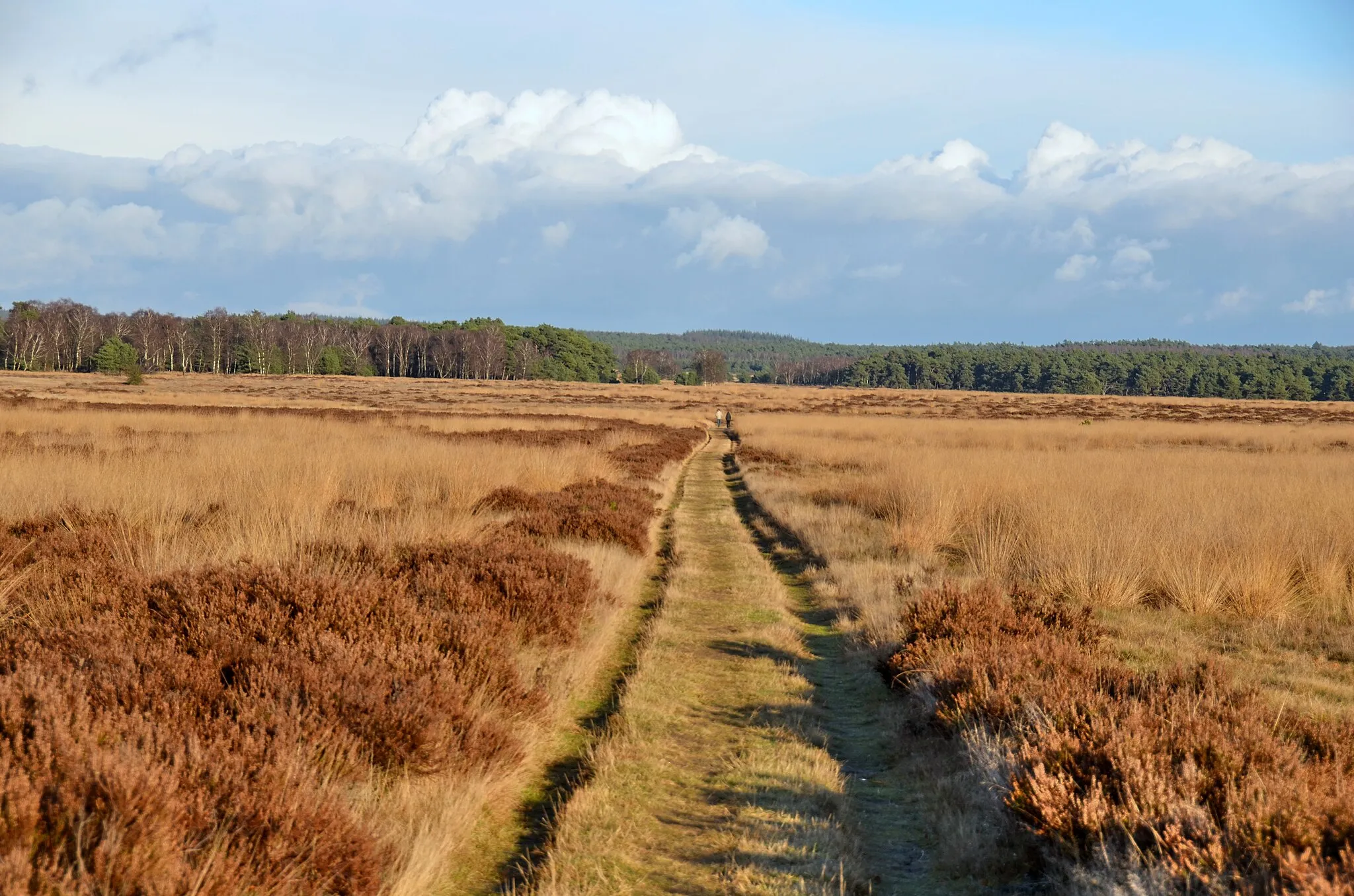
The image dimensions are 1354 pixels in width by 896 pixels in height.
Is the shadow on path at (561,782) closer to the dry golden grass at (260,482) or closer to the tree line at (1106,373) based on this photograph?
the dry golden grass at (260,482)

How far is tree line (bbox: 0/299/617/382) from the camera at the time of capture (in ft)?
317

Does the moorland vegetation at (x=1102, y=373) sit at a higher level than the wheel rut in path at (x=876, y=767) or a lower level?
higher

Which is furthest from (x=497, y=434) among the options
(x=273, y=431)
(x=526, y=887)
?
(x=526, y=887)

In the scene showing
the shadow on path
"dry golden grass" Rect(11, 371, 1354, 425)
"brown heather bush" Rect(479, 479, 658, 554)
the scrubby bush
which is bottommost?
the shadow on path

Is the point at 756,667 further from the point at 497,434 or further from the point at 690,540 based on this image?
the point at 497,434

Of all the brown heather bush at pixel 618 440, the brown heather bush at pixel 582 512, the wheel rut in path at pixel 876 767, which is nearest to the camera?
the wheel rut in path at pixel 876 767

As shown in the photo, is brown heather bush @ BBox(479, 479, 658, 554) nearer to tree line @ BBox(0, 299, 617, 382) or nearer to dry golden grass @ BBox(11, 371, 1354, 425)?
dry golden grass @ BBox(11, 371, 1354, 425)

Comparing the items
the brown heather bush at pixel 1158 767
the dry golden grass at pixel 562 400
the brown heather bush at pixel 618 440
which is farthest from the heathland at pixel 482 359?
the brown heather bush at pixel 1158 767

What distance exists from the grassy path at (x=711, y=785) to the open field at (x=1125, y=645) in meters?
0.72

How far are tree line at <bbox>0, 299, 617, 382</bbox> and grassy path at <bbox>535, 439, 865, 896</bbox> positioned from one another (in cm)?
9637

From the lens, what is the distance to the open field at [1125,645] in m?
3.29

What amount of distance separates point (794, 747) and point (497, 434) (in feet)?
67.3

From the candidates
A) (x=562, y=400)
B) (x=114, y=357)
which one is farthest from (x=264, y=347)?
(x=562, y=400)

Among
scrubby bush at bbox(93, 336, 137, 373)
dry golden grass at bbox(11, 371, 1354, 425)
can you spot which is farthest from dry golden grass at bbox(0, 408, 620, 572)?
scrubby bush at bbox(93, 336, 137, 373)
